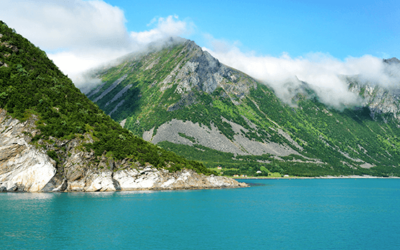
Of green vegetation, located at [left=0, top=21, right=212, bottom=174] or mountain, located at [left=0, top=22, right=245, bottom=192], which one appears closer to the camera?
mountain, located at [left=0, top=22, right=245, bottom=192]

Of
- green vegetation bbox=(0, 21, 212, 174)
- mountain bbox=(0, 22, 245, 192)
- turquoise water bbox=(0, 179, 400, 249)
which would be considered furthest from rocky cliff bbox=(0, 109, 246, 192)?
turquoise water bbox=(0, 179, 400, 249)

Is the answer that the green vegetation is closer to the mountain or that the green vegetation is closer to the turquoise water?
the mountain

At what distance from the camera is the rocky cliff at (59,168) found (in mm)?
95938

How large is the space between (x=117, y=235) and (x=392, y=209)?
79.9m

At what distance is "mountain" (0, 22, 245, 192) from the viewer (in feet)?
319

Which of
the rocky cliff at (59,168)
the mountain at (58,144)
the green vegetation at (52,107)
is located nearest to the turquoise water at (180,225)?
the rocky cliff at (59,168)

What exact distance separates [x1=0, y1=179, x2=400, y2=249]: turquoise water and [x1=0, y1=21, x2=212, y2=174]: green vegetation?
76.8 ft

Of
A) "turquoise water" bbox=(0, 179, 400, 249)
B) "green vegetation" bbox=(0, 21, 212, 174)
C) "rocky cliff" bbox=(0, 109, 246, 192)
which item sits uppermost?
"green vegetation" bbox=(0, 21, 212, 174)

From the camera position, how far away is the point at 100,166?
10719 cm

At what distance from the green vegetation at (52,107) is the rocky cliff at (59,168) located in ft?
6.83

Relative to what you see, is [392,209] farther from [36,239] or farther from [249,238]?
[36,239]

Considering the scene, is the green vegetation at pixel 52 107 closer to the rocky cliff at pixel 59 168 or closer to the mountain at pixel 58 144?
the mountain at pixel 58 144

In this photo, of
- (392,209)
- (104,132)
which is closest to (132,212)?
(104,132)

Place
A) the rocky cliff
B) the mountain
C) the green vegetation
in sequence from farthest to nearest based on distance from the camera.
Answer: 1. the green vegetation
2. the mountain
3. the rocky cliff
